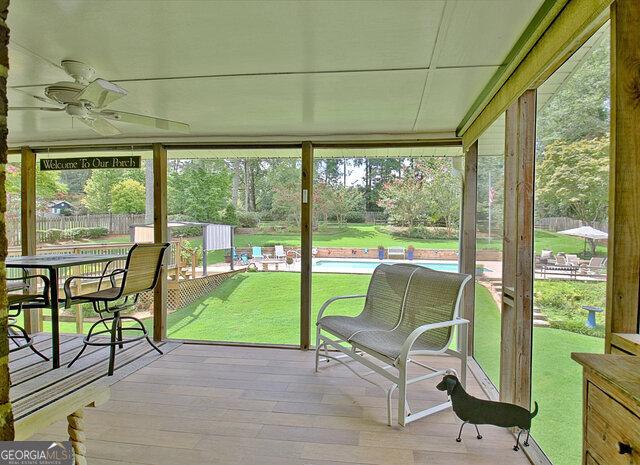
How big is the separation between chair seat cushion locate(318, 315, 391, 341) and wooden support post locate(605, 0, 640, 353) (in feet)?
5.81

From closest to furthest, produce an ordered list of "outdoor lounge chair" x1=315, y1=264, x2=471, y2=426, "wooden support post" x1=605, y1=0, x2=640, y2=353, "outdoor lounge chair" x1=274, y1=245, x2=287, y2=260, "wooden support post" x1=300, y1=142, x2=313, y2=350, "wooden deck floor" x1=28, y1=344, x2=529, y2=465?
"wooden support post" x1=605, y1=0, x2=640, y2=353
"wooden deck floor" x1=28, y1=344, x2=529, y2=465
"outdoor lounge chair" x1=315, y1=264, x2=471, y2=426
"wooden support post" x1=300, y1=142, x2=313, y2=350
"outdoor lounge chair" x1=274, y1=245, x2=287, y2=260

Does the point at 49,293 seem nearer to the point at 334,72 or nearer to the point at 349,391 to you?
the point at 349,391

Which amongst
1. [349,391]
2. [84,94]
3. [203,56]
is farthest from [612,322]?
[84,94]

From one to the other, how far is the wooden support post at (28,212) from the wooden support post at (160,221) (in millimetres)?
1555

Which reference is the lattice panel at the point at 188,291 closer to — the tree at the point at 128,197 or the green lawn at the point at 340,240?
the green lawn at the point at 340,240

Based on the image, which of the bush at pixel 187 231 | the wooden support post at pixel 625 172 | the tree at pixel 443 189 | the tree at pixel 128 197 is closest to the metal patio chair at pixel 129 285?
the bush at pixel 187 231

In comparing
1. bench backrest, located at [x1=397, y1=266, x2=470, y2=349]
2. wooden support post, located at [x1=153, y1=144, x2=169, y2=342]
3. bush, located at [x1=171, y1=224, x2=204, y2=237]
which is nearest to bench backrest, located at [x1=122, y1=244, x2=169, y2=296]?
wooden support post, located at [x1=153, y1=144, x2=169, y2=342]

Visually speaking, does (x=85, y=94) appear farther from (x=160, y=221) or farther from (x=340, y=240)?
(x=340, y=240)

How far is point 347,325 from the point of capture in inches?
111

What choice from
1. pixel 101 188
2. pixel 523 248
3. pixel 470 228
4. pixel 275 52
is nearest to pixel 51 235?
pixel 101 188

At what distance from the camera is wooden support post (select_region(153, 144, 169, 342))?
3.70 m

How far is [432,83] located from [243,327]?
13.5 ft

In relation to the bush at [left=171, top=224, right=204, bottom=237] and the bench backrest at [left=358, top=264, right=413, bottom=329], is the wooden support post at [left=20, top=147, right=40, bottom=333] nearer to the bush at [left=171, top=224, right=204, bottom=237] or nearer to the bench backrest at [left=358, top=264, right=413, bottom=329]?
the bush at [left=171, top=224, right=204, bottom=237]

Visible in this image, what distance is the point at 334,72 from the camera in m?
2.04
